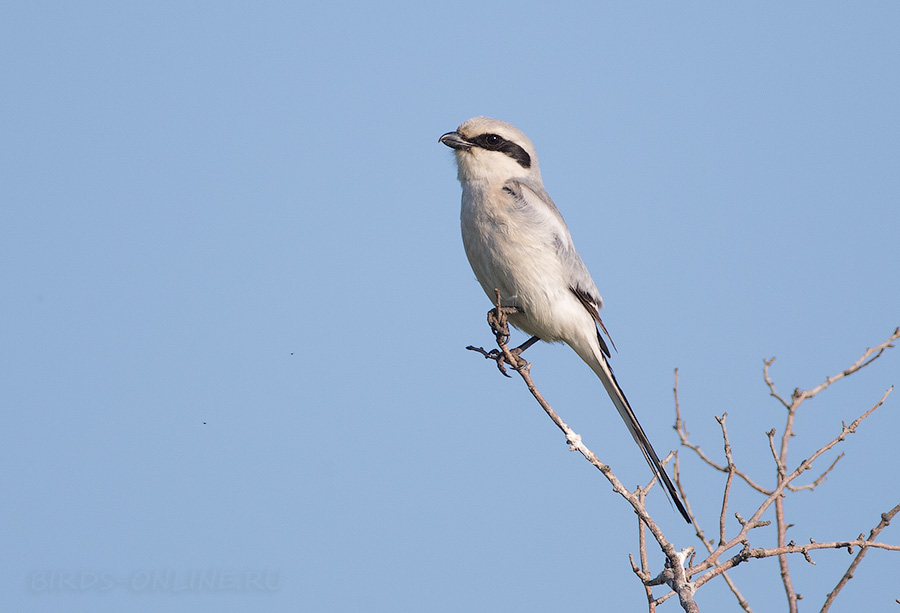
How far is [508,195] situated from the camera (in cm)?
465

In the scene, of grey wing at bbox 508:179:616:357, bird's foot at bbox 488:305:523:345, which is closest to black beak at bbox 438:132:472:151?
grey wing at bbox 508:179:616:357

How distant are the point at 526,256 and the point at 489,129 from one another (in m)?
0.95

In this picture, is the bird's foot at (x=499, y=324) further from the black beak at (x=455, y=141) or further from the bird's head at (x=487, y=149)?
the black beak at (x=455, y=141)

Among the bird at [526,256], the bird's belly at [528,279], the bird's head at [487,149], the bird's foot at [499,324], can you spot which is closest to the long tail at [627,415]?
the bird at [526,256]

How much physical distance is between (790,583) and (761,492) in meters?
0.47

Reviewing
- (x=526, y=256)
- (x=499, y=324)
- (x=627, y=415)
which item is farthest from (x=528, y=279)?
(x=627, y=415)

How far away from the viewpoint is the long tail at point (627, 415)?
3.78m

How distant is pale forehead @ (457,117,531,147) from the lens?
4.98m

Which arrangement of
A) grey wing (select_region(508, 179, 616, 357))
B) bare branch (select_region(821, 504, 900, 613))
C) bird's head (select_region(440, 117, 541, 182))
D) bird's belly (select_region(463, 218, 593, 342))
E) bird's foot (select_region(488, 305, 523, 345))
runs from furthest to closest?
bird's head (select_region(440, 117, 541, 182)), grey wing (select_region(508, 179, 616, 357)), bird's belly (select_region(463, 218, 593, 342)), bird's foot (select_region(488, 305, 523, 345)), bare branch (select_region(821, 504, 900, 613))

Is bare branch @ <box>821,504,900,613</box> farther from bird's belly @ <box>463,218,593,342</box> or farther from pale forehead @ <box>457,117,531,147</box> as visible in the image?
pale forehead @ <box>457,117,531,147</box>

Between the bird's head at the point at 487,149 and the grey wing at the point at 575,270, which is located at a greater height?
the bird's head at the point at 487,149

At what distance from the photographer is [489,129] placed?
4.99 meters

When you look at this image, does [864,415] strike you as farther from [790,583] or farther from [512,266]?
[512,266]

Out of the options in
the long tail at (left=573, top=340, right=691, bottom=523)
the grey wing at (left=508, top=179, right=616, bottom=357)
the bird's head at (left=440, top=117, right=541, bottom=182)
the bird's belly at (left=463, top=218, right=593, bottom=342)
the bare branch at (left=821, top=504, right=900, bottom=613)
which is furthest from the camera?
the bird's head at (left=440, top=117, right=541, bottom=182)
